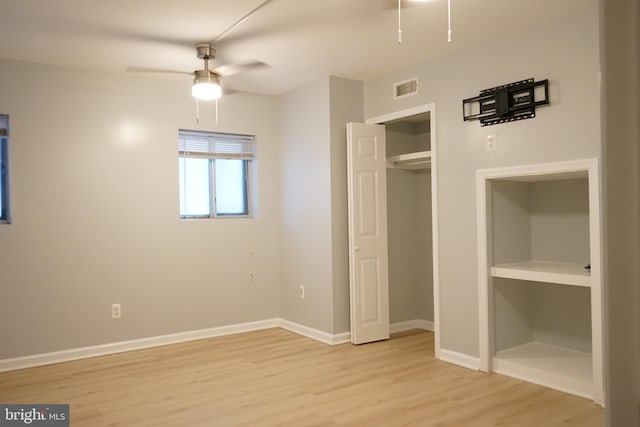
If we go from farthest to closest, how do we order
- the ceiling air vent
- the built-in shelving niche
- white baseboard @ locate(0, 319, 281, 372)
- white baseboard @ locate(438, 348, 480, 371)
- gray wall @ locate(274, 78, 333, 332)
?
gray wall @ locate(274, 78, 333, 332)
the ceiling air vent
white baseboard @ locate(0, 319, 281, 372)
white baseboard @ locate(438, 348, 480, 371)
the built-in shelving niche

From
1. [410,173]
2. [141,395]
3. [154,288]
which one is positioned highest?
[410,173]

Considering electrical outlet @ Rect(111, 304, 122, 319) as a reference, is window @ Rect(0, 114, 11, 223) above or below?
above

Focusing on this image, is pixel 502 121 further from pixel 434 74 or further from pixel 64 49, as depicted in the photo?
pixel 64 49

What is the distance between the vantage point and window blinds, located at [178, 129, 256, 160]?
197 inches

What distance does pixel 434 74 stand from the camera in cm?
420

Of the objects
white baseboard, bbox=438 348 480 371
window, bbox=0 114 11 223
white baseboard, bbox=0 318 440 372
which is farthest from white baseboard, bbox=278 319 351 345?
window, bbox=0 114 11 223

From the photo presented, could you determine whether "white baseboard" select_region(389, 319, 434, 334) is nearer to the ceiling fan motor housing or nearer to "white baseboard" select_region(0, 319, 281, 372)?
"white baseboard" select_region(0, 319, 281, 372)

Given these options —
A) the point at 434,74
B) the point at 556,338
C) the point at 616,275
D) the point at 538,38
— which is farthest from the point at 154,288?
the point at 616,275

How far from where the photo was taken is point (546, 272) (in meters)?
3.40

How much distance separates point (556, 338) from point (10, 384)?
14.2 feet

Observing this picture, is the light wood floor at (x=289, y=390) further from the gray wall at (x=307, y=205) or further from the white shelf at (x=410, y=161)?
the white shelf at (x=410, y=161)

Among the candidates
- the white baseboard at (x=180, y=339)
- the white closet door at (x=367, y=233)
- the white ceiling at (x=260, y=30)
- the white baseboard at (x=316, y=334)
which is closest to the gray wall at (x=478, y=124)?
the white ceiling at (x=260, y=30)

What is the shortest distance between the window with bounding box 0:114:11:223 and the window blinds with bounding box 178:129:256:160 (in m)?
1.49

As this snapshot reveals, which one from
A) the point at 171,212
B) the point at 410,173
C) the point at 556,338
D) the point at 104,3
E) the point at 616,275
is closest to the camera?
the point at 616,275
